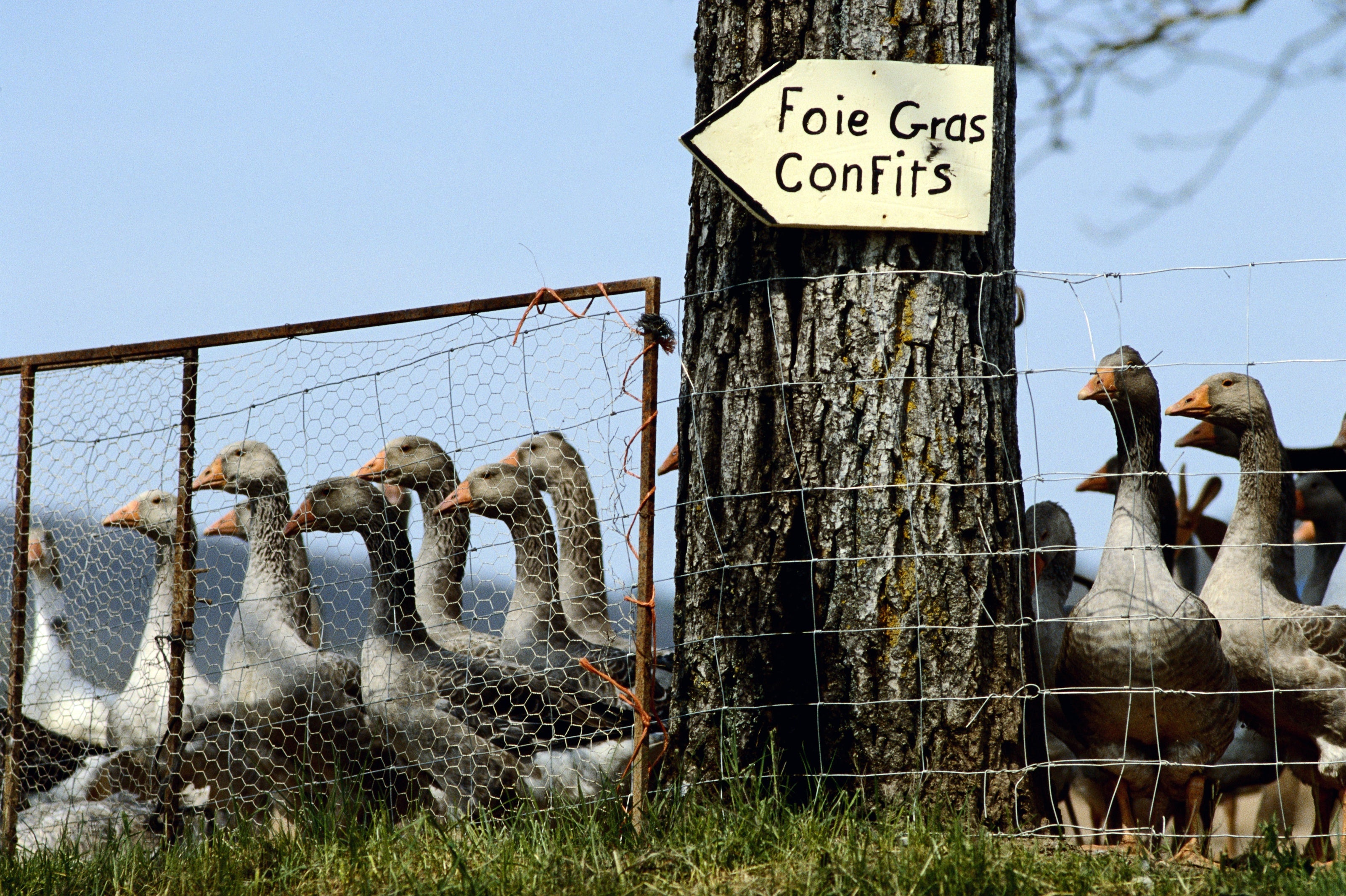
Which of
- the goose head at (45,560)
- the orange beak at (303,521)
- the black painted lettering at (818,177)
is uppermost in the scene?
the black painted lettering at (818,177)

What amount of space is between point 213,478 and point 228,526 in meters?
0.53

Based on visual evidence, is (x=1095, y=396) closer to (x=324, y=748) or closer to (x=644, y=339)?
(x=644, y=339)

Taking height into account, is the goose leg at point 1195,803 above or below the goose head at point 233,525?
below

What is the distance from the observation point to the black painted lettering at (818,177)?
4.07m

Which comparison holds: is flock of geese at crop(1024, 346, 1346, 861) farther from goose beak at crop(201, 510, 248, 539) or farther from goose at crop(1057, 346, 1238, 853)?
goose beak at crop(201, 510, 248, 539)

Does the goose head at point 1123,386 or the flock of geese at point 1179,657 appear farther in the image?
the goose head at point 1123,386

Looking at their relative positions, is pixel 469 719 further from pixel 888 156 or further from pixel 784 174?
pixel 888 156

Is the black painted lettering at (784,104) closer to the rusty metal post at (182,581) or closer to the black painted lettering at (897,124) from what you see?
the black painted lettering at (897,124)

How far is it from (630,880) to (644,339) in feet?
5.93

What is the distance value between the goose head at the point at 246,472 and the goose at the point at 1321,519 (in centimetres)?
559

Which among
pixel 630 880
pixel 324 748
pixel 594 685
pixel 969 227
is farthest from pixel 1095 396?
pixel 324 748

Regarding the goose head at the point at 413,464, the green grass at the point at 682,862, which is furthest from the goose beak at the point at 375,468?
the green grass at the point at 682,862

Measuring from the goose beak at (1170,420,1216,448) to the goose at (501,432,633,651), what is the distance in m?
3.15

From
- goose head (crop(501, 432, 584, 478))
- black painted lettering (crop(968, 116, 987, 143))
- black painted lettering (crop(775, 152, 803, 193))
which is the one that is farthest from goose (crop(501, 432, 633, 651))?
black painted lettering (crop(968, 116, 987, 143))
